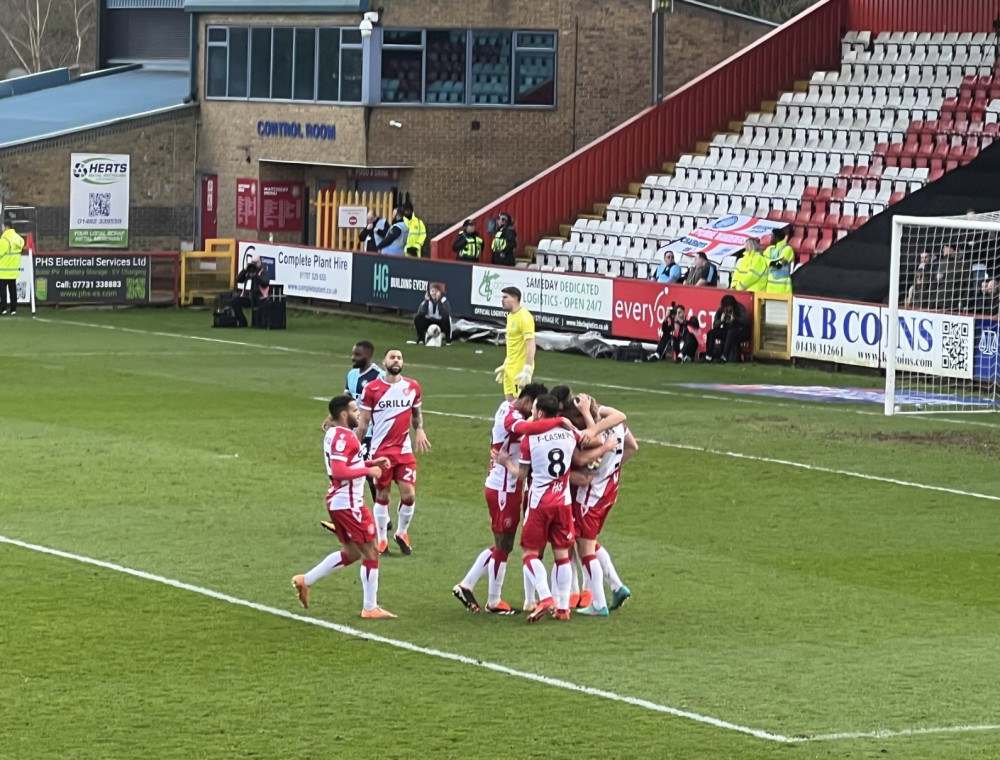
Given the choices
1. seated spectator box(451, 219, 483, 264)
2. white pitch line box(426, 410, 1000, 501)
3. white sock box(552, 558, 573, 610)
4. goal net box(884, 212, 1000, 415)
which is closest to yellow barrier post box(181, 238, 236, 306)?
seated spectator box(451, 219, 483, 264)

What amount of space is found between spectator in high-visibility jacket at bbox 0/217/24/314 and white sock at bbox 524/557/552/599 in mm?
27692

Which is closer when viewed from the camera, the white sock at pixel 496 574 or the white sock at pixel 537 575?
the white sock at pixel 537 575

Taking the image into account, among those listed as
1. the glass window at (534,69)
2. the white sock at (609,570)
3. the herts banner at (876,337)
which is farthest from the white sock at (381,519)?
the glass window at (534,69)

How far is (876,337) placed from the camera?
3191 centimetres

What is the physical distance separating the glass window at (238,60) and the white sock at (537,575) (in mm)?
36980

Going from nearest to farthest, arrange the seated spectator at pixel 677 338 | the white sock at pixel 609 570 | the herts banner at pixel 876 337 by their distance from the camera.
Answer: the white sock at pixel 609 570 → the herts banner at pixel 876 337 → the seated spectator at pixel 677 338

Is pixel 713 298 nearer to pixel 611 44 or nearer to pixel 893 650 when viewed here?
pixel 611 44

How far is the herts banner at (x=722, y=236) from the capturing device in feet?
131

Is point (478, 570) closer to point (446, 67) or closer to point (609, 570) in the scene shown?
point (609, 570)

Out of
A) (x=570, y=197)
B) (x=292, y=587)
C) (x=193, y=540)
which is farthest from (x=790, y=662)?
(x=570, y=197)

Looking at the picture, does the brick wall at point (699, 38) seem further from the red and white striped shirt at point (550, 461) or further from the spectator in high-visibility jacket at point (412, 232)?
the red and white striped shirt at point (550, 461)

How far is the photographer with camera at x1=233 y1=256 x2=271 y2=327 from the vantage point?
3978 centimetres

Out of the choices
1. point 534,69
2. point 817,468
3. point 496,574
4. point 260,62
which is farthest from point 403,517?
point 260,62

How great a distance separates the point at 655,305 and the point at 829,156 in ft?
28.3
